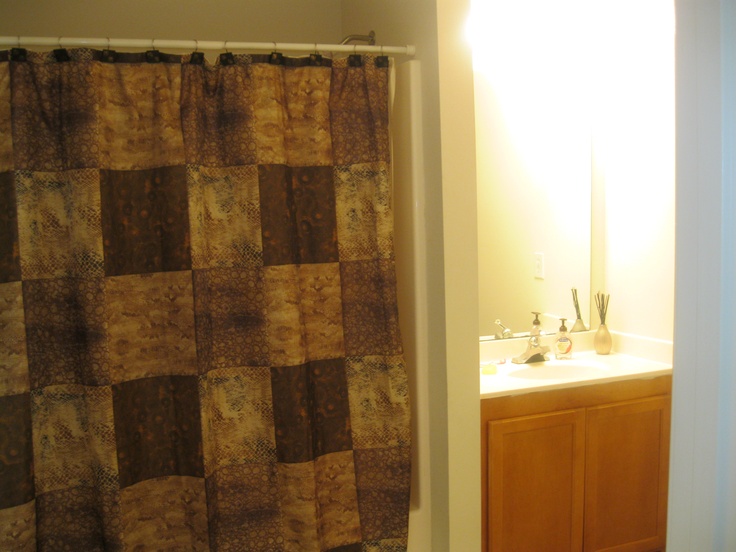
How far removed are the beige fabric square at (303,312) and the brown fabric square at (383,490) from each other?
1.23 feet

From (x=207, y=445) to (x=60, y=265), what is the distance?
0.71 meters

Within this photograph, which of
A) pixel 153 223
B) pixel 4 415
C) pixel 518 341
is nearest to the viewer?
pixel 4 415

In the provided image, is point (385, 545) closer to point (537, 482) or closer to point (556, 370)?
point (537, 482)

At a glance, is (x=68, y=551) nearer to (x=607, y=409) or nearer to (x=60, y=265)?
(x=60, y=265)

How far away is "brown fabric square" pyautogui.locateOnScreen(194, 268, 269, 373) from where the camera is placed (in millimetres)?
1476

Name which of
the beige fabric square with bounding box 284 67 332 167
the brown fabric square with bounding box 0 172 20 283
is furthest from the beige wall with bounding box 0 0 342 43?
the brown fabric square with bounding box 0 172 20 283

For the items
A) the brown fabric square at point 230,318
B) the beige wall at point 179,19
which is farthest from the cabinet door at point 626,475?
the beige wall at point 179,19

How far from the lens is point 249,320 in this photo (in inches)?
59.1

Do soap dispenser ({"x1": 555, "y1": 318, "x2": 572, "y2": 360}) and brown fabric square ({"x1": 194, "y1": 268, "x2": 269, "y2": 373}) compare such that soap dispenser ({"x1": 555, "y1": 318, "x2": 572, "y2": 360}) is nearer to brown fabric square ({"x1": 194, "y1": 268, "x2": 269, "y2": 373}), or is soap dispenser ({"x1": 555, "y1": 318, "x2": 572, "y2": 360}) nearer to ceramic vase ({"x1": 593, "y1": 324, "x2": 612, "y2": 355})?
ceramic vase ({"x1": 593, "y1": 324, "x2": 612, "y2": 355})

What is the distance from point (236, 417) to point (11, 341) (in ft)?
2.24

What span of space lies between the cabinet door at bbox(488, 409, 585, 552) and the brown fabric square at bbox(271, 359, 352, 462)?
54cm

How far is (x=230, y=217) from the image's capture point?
1.49m

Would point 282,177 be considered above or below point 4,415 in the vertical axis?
above

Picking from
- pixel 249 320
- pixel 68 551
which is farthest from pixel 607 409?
pixel 68 551
